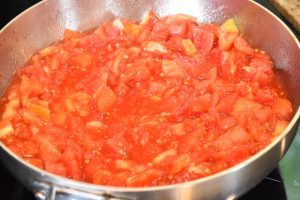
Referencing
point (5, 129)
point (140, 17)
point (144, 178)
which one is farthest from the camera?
point (140, 17)

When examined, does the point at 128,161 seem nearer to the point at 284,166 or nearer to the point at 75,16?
the point at 284,166

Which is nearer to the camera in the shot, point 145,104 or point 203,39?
point 145,104

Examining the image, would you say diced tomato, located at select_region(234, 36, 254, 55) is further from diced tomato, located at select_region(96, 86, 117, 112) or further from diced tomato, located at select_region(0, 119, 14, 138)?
diced tomato, located at select_region(0, 119, 14, 138)

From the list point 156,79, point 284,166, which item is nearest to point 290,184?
point 284,166

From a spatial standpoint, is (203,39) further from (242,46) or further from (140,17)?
(140,17)

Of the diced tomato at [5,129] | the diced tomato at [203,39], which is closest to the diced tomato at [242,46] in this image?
the diced tomato at [203,39]

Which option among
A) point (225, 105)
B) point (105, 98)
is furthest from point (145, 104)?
point (225, 105)

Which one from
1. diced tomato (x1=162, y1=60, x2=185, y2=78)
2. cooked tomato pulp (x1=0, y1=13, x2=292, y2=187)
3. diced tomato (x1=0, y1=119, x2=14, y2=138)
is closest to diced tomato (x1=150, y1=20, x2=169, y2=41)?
cooked tomato pulp (x1=0, y1=13, x2=292, y2=187)
